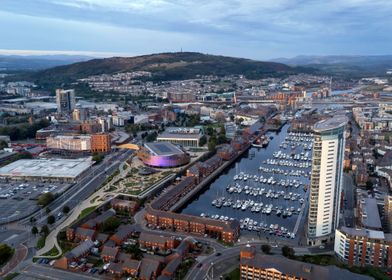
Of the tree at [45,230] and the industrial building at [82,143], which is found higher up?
the industrial building at [82,143]

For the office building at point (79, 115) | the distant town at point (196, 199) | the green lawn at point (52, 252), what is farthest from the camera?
the office building at point (79, 115)

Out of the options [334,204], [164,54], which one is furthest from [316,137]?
[164,54]

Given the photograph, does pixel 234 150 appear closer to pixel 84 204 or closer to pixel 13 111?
pixel 84 204

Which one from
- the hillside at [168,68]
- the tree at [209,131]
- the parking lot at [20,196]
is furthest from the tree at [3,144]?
the hillside at [168,68]

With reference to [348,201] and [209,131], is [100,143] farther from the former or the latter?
[348,201]

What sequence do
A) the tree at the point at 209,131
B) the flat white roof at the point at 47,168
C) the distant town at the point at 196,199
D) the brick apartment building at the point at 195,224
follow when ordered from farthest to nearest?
the tree at the point at 209,131 < the flat white roof at the point at 47,168 < the brick apartment building at the point at 195,224 < the distant town at the point at 196,199

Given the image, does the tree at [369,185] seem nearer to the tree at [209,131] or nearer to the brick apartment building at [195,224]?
the brick apartment building at [195,224]

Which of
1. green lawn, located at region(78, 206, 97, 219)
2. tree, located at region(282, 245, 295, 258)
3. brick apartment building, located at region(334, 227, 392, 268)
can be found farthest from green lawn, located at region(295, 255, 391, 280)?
green lawn, located at region(78, 206, 97, 219)
